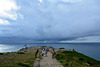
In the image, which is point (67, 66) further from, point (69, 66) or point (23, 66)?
point (23, 66)

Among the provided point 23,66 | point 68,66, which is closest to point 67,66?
point 68,66

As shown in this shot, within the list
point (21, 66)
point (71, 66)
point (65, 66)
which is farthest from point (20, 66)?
point (71, 66)

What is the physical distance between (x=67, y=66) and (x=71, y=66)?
609mm

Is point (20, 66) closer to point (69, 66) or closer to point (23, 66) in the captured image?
point (23, 66)

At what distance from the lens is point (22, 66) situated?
13.2 meters

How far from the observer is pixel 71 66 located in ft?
43.9

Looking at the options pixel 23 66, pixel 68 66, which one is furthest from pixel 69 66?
pixel 23 66

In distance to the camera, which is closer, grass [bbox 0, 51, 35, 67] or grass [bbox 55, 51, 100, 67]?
grass [bbox 0, 51, 35, 67]

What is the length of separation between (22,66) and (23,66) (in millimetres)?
174

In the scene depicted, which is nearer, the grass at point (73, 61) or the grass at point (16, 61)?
the grass at point (16, 61)

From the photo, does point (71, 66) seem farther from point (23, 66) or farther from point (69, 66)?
point (23, 66)

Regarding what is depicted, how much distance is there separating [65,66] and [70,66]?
0.75 metres

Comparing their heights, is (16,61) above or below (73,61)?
above

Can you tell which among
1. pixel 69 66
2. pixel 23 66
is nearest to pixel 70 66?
pixel 69 66
